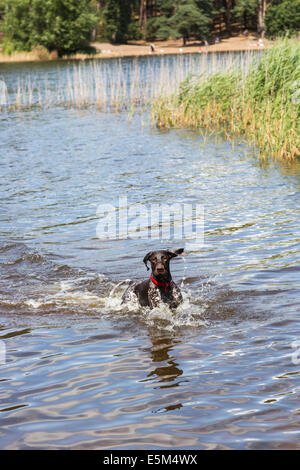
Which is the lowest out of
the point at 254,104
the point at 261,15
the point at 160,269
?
the point at 160,269

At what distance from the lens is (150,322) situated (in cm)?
741

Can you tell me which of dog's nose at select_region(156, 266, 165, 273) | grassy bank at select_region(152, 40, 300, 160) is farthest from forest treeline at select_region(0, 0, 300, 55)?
dog's nose at select_region(156, 266, 165, 273)

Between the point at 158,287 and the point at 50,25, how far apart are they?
80887mm

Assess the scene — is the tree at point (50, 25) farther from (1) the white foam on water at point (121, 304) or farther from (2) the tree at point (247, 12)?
(1) the white foam on water at point (121, 304)

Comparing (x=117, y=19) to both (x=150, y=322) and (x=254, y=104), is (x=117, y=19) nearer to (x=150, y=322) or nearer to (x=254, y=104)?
(x=254, y=104)

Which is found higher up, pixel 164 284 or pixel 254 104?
pixel 254 104

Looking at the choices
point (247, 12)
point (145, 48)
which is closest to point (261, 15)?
point (247, 12)

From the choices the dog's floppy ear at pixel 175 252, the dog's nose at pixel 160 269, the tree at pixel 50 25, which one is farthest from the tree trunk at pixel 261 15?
the dog's nose at pixel 160 269

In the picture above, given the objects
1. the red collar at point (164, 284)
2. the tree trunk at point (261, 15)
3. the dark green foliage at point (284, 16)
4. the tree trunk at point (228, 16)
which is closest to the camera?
the red collar at point (164, 284)

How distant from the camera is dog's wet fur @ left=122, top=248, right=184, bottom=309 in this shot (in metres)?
7.25

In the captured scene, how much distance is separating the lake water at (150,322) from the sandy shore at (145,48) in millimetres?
66086

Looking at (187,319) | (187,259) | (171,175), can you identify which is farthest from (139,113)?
(187,319)

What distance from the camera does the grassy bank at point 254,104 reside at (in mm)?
16859

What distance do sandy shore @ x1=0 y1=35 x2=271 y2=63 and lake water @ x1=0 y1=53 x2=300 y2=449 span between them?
66086 mm
